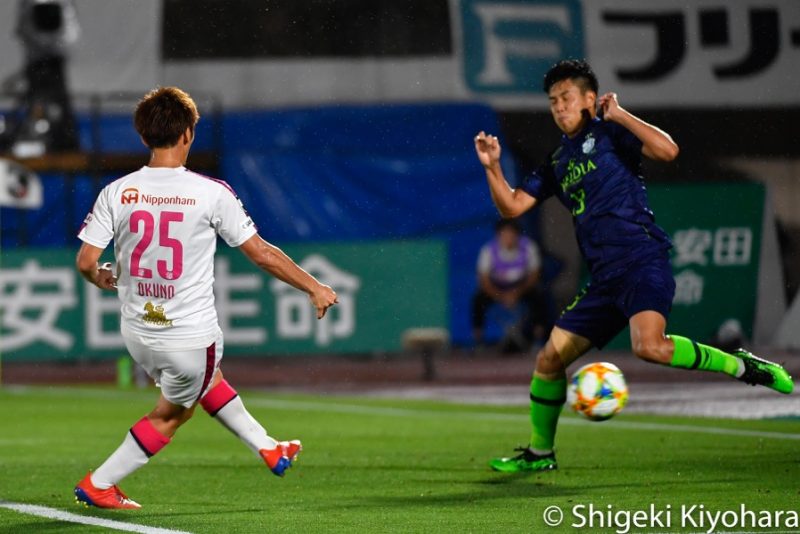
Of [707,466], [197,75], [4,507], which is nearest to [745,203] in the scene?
[197,75]

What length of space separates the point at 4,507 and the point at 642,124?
378 centimetres

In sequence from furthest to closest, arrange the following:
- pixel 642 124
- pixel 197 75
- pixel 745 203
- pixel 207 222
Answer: pixel 197 75, pixel 745 203, pixel 642 124, pixel 207 222

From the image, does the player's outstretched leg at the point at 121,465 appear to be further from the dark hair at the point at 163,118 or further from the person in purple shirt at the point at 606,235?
the person in purple shirt at the point at 606,235

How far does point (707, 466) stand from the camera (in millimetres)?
9227

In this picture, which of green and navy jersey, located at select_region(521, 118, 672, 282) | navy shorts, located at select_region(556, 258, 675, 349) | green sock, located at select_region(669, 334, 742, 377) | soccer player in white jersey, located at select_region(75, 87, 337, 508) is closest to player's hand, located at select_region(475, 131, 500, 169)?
green and navy jersey, located at select_region(521, 118, 672, 282)

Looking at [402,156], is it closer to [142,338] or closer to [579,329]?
[579,329]

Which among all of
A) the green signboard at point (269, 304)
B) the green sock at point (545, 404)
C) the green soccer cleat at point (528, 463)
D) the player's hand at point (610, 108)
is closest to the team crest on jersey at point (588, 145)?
the player's hand at point (610, 108)

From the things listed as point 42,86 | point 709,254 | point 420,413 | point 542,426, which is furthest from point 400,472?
point 42,86

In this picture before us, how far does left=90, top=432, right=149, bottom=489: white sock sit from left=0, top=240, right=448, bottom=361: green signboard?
11.9 meters

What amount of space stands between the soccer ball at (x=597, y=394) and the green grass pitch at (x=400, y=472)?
380mm

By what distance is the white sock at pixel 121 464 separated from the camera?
7363 millimetres

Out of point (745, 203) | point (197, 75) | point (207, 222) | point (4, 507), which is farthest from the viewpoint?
point (197, 75)

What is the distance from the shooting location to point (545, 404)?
29.4ft

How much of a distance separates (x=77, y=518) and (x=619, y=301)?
3.09 metres
